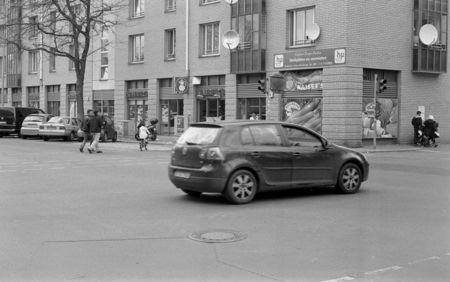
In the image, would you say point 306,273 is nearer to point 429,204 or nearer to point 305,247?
point 305,247

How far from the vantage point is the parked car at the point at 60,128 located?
30422mm

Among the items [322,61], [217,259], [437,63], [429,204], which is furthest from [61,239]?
[437,63]

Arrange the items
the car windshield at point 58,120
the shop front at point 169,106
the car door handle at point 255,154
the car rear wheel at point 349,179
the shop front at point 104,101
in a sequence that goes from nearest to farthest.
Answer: the car door handle at point 255,154 → the car rear wheel at point 349,179 → the car windshield at point 58,120 → the shop front at point 169,106 → the shop front at point 104,101

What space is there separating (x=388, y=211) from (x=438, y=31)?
72.8 ft

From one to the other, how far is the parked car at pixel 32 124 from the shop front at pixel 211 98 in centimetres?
834

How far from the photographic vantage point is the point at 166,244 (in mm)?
6887

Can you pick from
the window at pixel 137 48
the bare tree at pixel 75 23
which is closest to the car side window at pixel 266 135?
the bare tree at pixel 75 23

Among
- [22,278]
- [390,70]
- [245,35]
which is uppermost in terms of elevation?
[245,35]

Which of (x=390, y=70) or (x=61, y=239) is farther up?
(x=390, y=70)

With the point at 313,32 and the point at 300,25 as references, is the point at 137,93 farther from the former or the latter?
the point at 313,32

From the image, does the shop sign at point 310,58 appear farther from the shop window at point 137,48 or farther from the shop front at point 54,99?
the shop front at point 54,99

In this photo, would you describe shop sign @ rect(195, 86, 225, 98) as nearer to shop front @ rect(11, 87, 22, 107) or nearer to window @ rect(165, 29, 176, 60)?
window @ rect(165, 29, 176, 60)

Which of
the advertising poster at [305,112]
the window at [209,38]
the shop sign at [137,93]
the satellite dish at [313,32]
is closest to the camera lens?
the satellite dish at [313,32]

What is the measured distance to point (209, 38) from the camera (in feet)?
108
